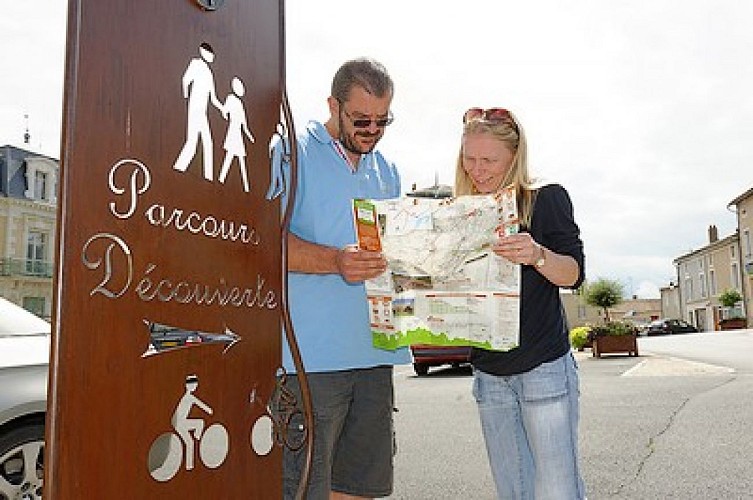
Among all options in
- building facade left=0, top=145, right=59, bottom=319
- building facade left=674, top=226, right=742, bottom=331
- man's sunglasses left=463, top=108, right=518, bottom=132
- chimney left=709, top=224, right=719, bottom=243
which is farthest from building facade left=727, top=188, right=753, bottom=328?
man's sunglasses left=463, top=108, right=518, bottom=132

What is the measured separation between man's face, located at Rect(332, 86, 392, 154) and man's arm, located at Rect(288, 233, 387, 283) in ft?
1.37

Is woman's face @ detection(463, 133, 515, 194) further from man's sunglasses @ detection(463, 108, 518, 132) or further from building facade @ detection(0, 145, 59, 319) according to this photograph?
building facade @ detection(0, 145, 59, 319)

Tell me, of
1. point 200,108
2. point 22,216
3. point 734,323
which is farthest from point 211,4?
point 734,323

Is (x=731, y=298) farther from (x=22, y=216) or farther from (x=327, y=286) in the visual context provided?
(x=327, y=286)

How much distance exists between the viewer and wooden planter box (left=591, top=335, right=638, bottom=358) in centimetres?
1927

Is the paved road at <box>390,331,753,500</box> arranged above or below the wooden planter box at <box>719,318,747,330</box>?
below

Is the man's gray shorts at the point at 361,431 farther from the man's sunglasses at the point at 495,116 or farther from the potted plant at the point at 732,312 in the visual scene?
the potted plant at the point at 732,312

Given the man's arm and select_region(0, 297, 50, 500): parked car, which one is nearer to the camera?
the man's arm

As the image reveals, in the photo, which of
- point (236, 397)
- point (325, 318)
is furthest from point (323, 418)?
point (236, 397)

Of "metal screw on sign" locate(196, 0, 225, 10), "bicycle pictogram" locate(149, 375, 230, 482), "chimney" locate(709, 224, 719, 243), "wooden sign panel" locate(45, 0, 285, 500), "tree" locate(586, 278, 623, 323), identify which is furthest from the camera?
"chimney" locate(709, 224, 719, 243)

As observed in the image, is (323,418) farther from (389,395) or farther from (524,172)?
(524,172)

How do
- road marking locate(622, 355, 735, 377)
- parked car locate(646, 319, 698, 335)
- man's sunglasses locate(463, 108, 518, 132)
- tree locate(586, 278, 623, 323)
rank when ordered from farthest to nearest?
parked car locate(646, 319, 698, 335)
tree locate(586, 278, 623, 323)
road marking locate(622, 355, 735, 377)
man's sunglasses locate(463, 108, 518, 132)

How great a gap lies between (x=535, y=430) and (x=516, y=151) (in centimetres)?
85

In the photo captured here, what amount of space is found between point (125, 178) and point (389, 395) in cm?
135
